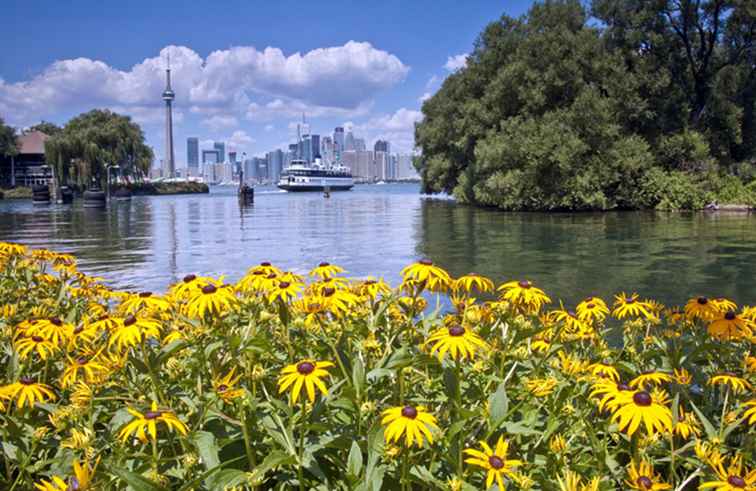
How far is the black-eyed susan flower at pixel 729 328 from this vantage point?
278 cm

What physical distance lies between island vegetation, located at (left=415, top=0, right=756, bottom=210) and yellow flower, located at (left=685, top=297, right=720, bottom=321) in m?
29.5

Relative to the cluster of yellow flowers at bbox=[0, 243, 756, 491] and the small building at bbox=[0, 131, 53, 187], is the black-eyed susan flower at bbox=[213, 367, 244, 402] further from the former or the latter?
the small building at bbox=[0, 131, 53, 187]

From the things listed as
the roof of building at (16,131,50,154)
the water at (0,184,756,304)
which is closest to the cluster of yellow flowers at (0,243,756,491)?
the water at (0,184,756,304)

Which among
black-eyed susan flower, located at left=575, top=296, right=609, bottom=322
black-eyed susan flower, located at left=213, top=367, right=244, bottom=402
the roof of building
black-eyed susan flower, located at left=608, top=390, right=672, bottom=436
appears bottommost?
black-eyed susan flower, located at left=213, top=367, right=244, bottom=402

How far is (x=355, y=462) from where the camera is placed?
1952 millimetres

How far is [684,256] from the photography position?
49.0 feet

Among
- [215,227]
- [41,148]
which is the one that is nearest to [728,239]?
[215,227]

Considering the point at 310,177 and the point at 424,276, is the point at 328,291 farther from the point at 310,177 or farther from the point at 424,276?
the point at 310,177

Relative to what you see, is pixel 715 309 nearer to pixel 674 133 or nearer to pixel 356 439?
pixel 356 439

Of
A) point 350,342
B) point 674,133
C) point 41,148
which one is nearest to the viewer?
point 350,342

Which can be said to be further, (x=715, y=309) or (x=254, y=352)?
(x=715, y=309)

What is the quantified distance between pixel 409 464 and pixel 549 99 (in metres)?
36.3

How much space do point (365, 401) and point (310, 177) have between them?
111336mm

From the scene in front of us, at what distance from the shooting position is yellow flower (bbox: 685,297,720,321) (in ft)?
9.89
